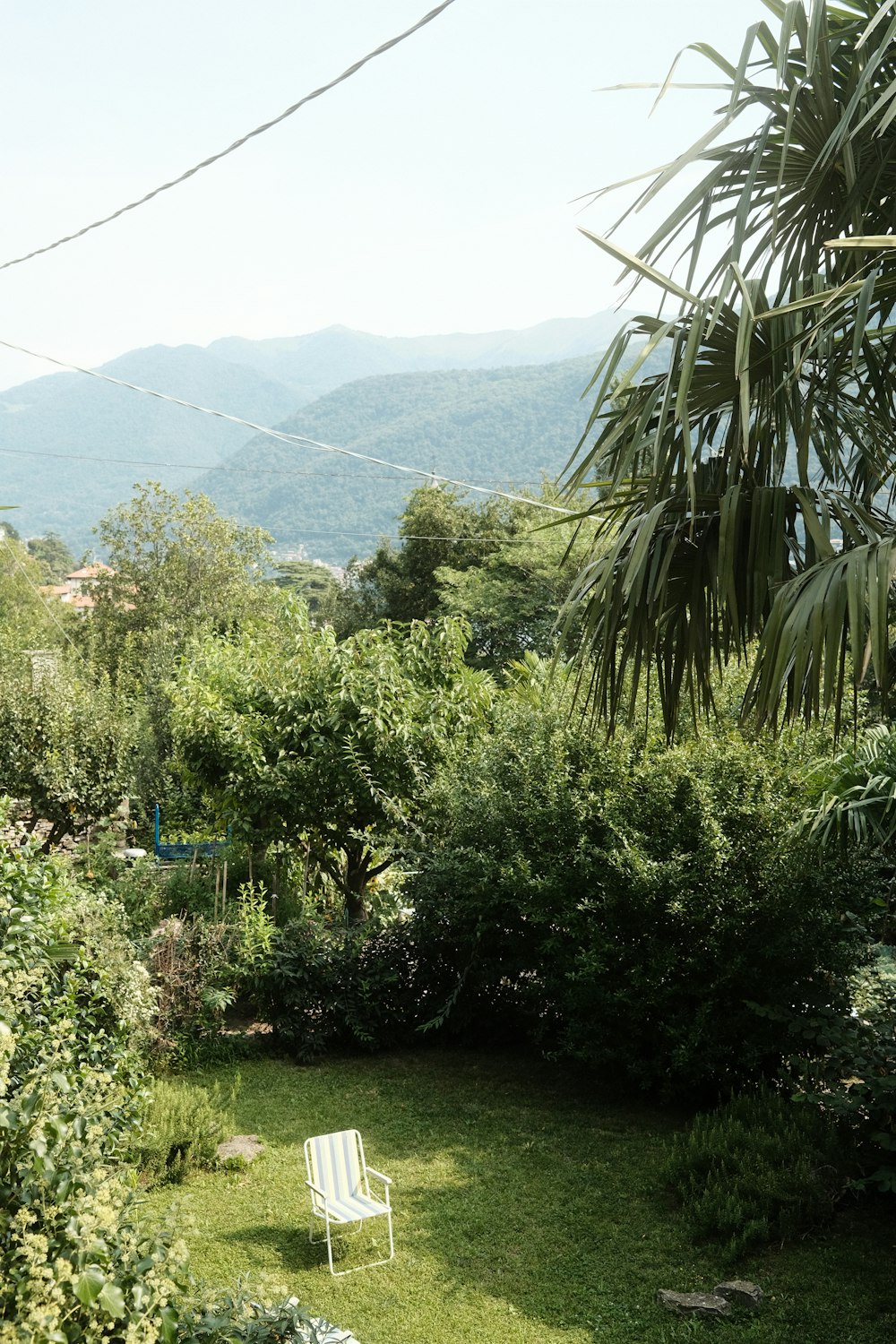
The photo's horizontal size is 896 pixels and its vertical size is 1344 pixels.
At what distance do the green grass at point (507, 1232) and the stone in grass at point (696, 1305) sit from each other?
0.07 meters

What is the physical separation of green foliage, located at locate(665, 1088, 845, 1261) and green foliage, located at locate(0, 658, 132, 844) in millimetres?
8016

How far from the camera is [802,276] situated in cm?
395

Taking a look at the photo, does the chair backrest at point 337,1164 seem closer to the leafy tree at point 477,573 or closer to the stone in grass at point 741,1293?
the stone in grass at point 741,1293

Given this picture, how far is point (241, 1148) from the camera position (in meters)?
7.15

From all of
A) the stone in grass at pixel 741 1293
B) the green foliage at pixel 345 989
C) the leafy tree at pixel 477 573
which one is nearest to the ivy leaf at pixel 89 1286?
the stone in grass at pixel 741 1293

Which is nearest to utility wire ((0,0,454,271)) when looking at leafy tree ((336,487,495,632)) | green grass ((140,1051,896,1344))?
green grass ((140,1051,896,1344))

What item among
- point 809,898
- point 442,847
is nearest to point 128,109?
point 442,847

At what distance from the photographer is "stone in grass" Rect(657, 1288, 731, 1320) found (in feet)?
16.7

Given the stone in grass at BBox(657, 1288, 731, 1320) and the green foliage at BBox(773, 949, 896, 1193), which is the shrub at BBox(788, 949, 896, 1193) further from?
the stone in grass at BBox(657, 1288, 731, 1320)

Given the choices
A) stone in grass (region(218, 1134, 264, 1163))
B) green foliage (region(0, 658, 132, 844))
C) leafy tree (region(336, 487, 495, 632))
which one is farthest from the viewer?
leafy tree (region(336, 487, 495, 632))

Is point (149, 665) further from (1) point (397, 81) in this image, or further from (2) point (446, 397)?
(2) point (446, 397)

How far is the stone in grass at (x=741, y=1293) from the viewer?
16.9 ft

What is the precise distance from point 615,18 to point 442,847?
6.17m

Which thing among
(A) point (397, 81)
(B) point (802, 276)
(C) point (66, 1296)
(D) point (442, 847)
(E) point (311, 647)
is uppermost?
(A) point (397, 81)
